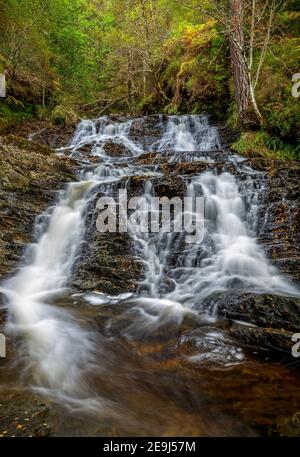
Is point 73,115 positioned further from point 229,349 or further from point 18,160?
point 229,349

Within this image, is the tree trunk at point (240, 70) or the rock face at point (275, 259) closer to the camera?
the rock face at point (275, 259)

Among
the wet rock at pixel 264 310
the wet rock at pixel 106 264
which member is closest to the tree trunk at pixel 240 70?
the wet rock at pixel 106 264

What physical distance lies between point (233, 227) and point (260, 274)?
1.30 m

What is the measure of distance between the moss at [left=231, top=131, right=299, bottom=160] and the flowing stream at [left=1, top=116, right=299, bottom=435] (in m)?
0.49

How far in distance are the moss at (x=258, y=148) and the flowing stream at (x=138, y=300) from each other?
489 mm

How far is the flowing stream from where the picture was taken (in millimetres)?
2961

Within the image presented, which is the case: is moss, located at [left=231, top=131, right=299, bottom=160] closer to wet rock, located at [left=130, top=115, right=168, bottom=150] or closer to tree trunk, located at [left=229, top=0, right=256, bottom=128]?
tree trunk, located at [left=229, top=0, right=256, bottom=128]

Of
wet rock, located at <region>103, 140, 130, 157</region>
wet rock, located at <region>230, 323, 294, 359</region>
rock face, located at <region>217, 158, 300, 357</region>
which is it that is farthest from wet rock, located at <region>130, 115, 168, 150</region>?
wet rock, located at <region>230, 323, 294, 359</region>

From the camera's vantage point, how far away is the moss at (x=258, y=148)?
8344 mm

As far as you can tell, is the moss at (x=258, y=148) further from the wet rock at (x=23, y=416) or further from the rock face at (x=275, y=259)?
the wet rock at (x=23, y=416)

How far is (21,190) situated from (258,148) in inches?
225

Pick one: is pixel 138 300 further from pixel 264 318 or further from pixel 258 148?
pixel 258 148

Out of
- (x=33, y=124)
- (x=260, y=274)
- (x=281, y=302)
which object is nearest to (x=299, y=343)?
(x=281, y=302)

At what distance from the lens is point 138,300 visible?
4.98 meters
